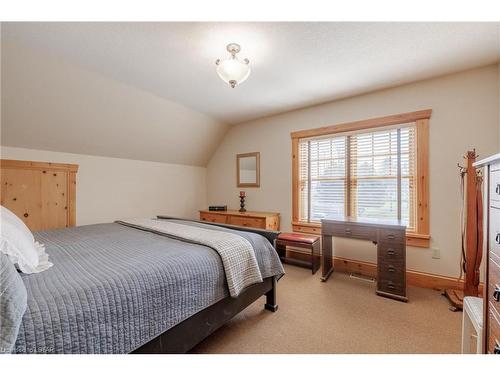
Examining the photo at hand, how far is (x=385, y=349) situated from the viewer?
1.56 meters

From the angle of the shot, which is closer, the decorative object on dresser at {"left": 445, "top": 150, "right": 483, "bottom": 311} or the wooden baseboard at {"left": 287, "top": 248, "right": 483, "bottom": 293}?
the decorative object on dresser at {"left": 445, "top": 150, "right": 483, "bottom": 311}

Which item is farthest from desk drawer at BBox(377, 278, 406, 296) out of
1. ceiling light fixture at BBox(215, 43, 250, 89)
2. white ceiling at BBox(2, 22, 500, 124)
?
ceiling light fixture at BBox(215, 43, 250, 89)

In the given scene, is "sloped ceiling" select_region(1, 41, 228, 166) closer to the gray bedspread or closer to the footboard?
the gray bedspread

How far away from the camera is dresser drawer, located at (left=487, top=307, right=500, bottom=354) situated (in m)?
0.85

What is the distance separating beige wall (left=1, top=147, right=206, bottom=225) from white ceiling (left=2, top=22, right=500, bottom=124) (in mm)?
1479

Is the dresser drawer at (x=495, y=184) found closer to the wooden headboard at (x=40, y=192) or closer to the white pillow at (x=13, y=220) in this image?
the white pillow at (x=13, y=220)

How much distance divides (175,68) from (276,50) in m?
1.08

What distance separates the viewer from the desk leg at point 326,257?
2811 mm

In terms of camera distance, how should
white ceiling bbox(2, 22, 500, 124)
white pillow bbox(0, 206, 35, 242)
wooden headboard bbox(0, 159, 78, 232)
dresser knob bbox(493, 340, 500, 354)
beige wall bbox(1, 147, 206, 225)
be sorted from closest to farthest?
1. dresser knob bbox(493, 340, 500, 354)
2. white pillow bbox(0, 206, 35, 242)
3. white ceiling bbox(2, 22, 500, 124)
4. wooden headboard bbox(0, 159, 78, 232)
5. beige wall bbox(1, 147, 206, 225)

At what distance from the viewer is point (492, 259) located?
92cm

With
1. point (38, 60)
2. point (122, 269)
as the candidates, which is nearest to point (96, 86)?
point (38, 60)

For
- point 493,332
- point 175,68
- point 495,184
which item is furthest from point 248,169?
point 493,332

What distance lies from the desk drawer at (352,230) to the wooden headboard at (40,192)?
355cm

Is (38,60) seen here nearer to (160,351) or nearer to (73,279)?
(73,279)
